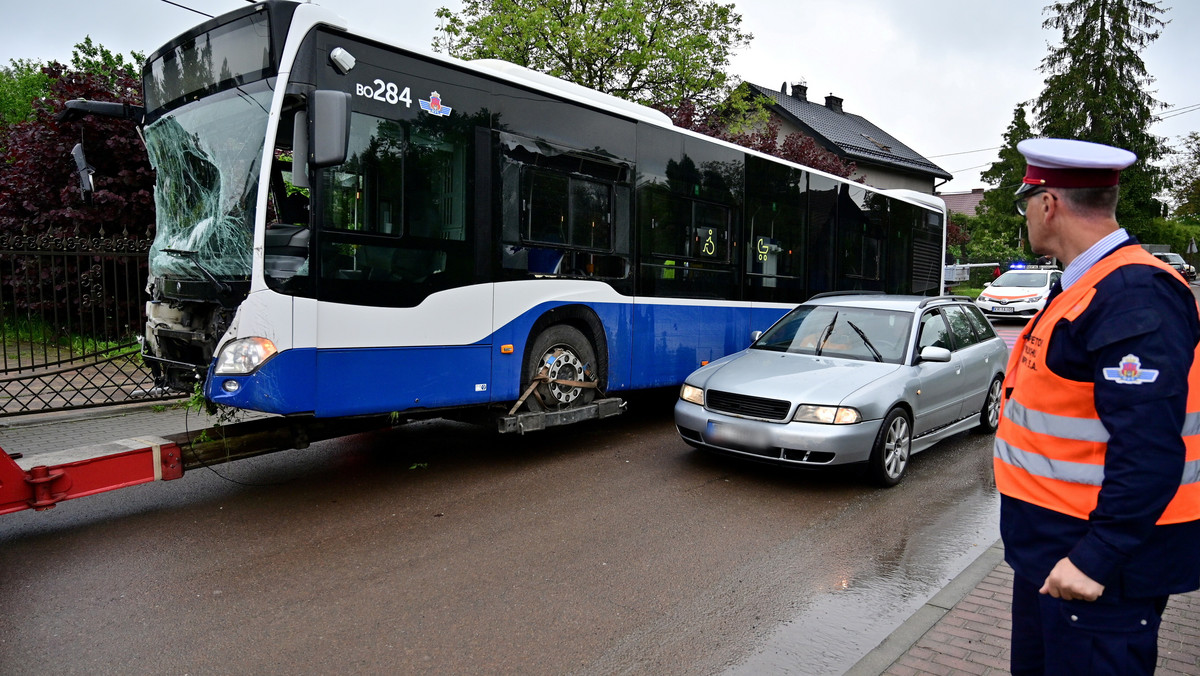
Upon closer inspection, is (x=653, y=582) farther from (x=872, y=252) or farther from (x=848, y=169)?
(x=848, y=169)

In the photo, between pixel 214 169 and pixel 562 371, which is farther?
pixel 562 371

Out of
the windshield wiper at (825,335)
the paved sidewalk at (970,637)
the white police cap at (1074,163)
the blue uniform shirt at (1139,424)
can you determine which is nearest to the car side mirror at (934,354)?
the windshield wiper at (825,335)

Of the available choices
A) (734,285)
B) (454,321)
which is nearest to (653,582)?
(454,321)

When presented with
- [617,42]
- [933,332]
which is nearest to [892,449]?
[933,332]

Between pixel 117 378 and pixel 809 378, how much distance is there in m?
9.18

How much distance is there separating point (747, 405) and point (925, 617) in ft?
8.76

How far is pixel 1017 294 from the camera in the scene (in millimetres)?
23484

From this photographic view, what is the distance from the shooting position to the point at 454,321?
6.13m

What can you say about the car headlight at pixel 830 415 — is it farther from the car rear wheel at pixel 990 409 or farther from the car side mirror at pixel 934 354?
the car rear wheel at pixel 990 409

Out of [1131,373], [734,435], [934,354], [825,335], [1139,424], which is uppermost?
[1131,373]

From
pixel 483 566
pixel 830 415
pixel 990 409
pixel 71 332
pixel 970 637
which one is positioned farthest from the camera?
pixel 71 332

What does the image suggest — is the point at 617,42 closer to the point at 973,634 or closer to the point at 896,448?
the point at 896,448

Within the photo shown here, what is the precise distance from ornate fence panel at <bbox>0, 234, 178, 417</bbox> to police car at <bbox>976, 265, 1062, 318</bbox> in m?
21.7

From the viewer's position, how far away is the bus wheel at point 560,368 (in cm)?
693
